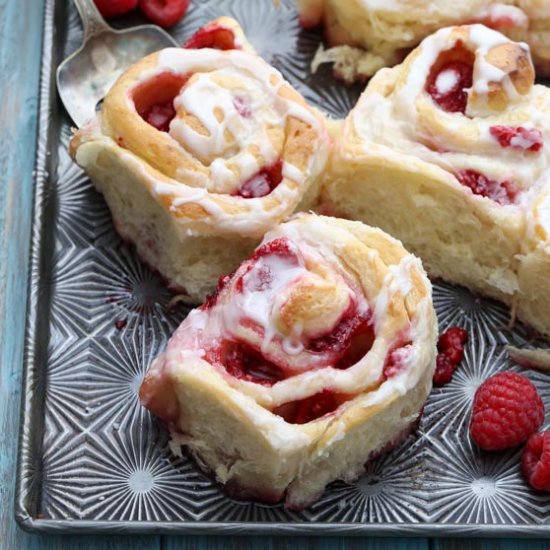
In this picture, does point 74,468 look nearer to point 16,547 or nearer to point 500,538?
point 16,547

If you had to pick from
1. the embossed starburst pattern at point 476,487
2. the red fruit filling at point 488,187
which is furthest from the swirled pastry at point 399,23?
the embossed starburst pattern at point 476,487

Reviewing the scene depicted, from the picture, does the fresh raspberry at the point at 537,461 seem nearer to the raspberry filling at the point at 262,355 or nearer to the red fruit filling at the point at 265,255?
the raspberry filling at the point at 262,355

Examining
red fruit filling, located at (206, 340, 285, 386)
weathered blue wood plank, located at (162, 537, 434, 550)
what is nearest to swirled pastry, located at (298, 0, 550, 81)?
red fruit filling, located at (206, 340, 285, 386)

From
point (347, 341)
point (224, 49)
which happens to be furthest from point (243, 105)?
point (347, 341)

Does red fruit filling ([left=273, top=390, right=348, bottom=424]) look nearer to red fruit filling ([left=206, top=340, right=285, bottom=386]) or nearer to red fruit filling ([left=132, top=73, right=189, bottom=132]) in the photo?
red fruit filling ([left=206, top=340, right=285, bottom=386])

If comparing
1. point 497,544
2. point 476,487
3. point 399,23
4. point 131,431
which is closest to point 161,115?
point 399,23
